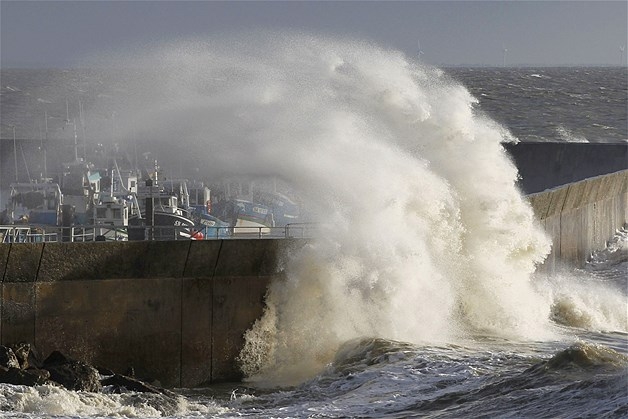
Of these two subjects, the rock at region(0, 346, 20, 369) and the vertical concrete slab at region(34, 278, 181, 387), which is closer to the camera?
the rock at region(0, 346, 20, 369)

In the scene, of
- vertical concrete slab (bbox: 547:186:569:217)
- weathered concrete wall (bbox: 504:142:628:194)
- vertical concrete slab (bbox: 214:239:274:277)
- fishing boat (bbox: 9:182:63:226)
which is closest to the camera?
vertical concrete slab (bbox: 214:239:274:277)

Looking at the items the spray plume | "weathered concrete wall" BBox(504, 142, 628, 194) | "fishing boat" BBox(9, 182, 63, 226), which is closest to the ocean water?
the spray plume

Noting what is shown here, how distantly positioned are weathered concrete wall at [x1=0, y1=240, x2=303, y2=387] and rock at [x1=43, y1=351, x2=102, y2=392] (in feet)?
3.36

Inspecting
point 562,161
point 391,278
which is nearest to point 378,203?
point 391,278

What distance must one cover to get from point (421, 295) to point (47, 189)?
43.8 feet

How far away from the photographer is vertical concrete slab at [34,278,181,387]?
13266mm

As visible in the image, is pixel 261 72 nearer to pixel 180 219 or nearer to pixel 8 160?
pixel 180 219

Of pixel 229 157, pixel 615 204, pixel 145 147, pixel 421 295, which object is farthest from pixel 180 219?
pixel 145 147

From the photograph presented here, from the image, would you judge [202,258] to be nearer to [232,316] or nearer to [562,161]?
[232,316]

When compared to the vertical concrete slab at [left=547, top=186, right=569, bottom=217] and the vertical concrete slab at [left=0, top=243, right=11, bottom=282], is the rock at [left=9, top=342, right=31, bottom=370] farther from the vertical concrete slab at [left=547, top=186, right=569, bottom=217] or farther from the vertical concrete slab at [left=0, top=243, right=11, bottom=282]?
the vertical concrete slab at [left=547, top=186, right=569, bottom=217]

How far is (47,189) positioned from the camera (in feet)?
87.5

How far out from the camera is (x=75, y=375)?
39.0ft

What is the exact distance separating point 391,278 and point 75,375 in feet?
13.9

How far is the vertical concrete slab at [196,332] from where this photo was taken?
1373 centimetres
